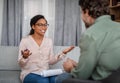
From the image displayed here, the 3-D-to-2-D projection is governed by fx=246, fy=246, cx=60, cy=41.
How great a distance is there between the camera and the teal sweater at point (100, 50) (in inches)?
62.5

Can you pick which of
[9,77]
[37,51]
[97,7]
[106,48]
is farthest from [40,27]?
[106,48]

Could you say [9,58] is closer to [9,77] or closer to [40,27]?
[9,77]

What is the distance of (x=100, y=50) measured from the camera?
1.60 m

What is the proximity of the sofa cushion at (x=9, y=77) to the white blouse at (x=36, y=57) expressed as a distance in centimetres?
12

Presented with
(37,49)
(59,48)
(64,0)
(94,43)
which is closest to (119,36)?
(94,43)

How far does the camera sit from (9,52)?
363cm

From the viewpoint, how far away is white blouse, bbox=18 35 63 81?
307cm

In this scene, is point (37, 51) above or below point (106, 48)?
below

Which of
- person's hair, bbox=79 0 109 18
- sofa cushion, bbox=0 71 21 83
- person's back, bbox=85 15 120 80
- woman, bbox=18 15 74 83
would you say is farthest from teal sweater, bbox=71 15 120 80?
sofa cushion, bbox=0 71 21 83

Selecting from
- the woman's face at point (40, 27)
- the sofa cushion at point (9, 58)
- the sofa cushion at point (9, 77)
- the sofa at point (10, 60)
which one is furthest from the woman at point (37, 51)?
the sofa cushion at point (9, 58)

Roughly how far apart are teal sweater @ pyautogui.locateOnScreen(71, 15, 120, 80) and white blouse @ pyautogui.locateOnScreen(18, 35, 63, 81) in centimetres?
148

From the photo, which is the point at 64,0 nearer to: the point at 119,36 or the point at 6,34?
the point at 6,34

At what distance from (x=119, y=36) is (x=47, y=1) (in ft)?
8.72

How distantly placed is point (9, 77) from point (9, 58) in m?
0.50
